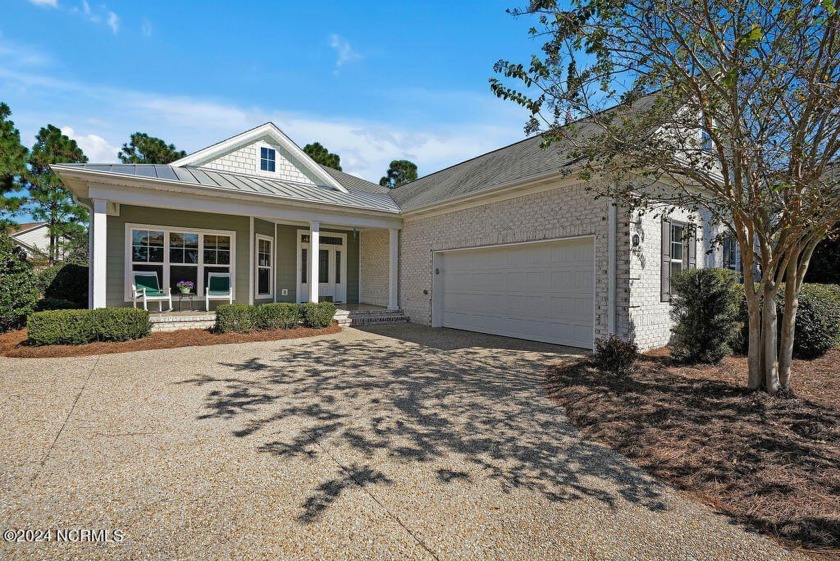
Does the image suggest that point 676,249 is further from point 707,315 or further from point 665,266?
point 707,315

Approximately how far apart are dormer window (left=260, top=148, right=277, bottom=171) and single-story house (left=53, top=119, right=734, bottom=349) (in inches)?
1.3

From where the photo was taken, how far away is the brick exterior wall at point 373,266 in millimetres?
14250

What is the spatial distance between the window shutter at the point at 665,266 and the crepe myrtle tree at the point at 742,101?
8.51 ft

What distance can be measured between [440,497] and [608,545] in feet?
3.48

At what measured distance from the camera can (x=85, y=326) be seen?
782cm

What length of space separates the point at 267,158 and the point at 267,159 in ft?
0.11

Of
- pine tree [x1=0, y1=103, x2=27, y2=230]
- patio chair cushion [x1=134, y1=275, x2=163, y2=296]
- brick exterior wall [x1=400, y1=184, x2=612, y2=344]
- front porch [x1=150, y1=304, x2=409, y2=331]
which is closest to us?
brick exterior wall [x1=400, y1=184, x2=612, y2=344]

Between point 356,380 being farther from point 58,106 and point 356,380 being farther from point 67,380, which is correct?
point 58,106

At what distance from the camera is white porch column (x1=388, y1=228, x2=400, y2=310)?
13.2 m

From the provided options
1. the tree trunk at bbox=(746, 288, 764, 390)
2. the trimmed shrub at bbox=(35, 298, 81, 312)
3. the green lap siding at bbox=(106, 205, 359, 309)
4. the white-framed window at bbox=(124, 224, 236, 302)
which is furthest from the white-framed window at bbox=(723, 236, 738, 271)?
the trimmed shrub at bbox=(35, 298, 81, 312)

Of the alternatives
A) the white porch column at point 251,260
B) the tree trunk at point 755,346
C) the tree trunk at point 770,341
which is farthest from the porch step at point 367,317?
the tree trunk at point 770,341

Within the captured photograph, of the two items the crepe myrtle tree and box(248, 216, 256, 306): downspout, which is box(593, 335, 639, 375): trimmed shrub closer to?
the crepe myrtle tree

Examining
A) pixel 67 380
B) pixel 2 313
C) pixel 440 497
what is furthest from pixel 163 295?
pixel 440 497

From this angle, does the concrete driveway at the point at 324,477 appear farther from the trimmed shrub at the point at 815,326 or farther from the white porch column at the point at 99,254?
the trimmed shrub at the point at 815,326
